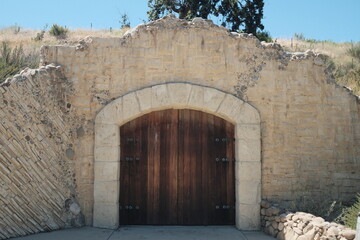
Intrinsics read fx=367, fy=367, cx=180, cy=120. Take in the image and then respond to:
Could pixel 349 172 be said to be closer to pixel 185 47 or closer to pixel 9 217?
pixel 185 47

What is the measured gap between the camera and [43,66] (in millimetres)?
5965

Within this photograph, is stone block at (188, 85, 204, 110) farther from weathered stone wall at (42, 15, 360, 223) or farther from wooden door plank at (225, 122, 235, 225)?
wooden door plank at (225, 122, 235, 225)

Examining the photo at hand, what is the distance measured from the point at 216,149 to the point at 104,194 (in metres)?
1.99

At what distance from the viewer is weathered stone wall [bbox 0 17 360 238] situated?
6020mm

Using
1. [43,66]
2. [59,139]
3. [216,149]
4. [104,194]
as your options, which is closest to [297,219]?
[216,149]

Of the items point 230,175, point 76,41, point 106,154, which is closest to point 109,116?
point 106,154

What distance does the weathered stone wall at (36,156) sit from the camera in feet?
16.9

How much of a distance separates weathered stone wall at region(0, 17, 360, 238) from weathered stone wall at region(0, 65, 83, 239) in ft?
0.33

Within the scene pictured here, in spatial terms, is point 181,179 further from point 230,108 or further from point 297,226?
point 297,226

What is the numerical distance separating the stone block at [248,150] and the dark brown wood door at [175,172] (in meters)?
0.28

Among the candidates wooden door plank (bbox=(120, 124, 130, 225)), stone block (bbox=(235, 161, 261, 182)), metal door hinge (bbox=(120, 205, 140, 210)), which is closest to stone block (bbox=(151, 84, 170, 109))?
wooden door plank (bbox=(120, 124, 130, 225))

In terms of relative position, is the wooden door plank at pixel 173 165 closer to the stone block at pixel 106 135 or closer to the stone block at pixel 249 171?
the stone block at pixel 106 135

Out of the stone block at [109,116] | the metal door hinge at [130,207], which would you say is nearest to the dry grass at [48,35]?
the stone block at [109,116]

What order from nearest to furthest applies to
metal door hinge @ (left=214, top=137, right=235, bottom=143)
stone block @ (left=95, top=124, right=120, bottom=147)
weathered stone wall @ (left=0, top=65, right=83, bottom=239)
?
weathered stone wall @ (left=0, top=65, right=83, bottom=239) < stone block @ (left=95, top=124, right=120, bottom=147) < metal door hinge @ (left=214, top=137, right=235, bottom=143)
